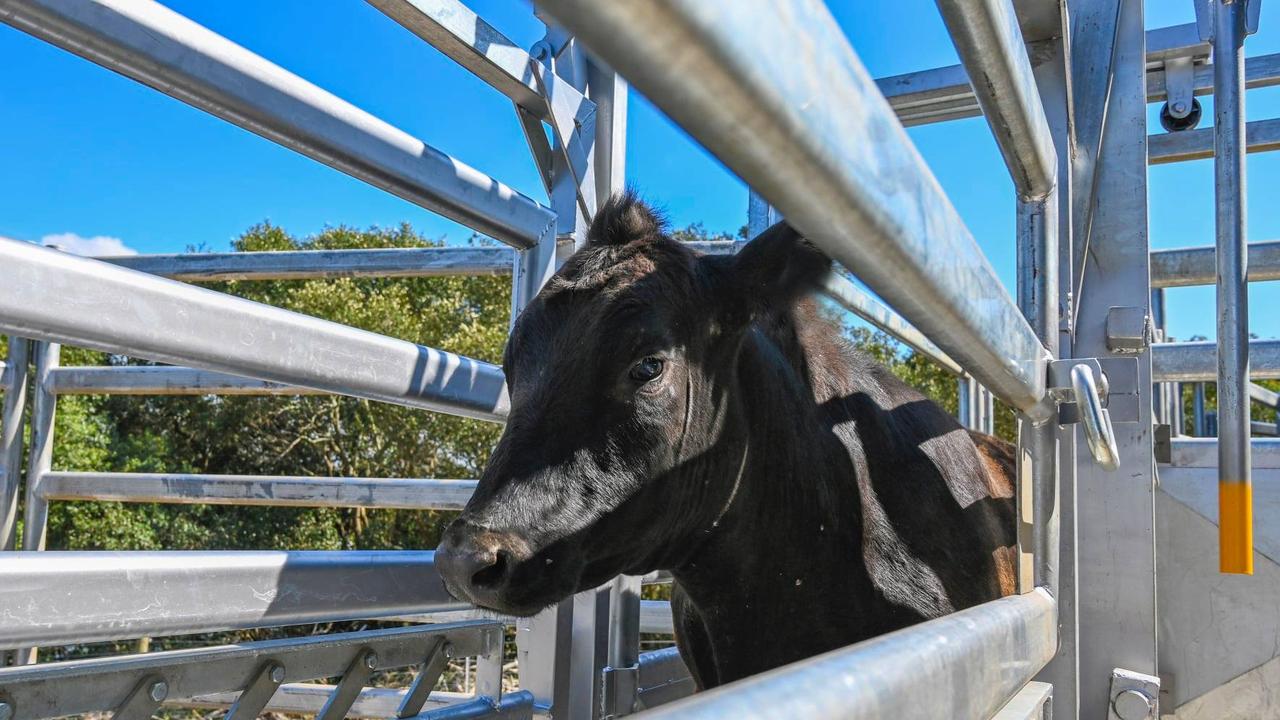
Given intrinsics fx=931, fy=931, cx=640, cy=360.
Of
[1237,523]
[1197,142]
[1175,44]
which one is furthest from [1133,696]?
[1197,142]

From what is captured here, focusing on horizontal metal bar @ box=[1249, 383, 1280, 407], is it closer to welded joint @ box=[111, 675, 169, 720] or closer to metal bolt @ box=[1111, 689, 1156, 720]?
metal bolt @ box=[1111, 689, 1156, 720]

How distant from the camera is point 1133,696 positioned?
5.22 feet

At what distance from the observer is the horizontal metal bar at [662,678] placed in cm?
264

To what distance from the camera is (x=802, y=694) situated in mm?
502

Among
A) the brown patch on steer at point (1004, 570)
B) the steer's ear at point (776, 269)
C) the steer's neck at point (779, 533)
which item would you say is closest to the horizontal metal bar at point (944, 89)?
the steer's ear at point (776, 269)

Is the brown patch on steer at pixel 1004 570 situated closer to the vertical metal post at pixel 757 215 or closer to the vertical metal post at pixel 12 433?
the vertical metal post at pixel 757 215

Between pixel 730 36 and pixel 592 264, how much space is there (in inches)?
72.9

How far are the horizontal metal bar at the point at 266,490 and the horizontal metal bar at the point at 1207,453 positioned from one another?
6.48ft

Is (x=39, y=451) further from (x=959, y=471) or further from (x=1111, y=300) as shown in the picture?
(x=1111, y=300)

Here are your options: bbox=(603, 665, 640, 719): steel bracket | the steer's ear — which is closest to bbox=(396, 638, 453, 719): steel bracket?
bbox=(603, 665, 640, 719): steel bracket

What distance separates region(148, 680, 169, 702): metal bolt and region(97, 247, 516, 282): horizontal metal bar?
1.91 metres

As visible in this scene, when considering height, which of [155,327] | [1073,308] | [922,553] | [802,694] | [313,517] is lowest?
[313,517]

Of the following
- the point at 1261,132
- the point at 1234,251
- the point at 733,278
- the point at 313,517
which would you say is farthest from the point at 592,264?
the point at 313,517

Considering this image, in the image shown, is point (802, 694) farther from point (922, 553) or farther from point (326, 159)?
point (922, 553)
